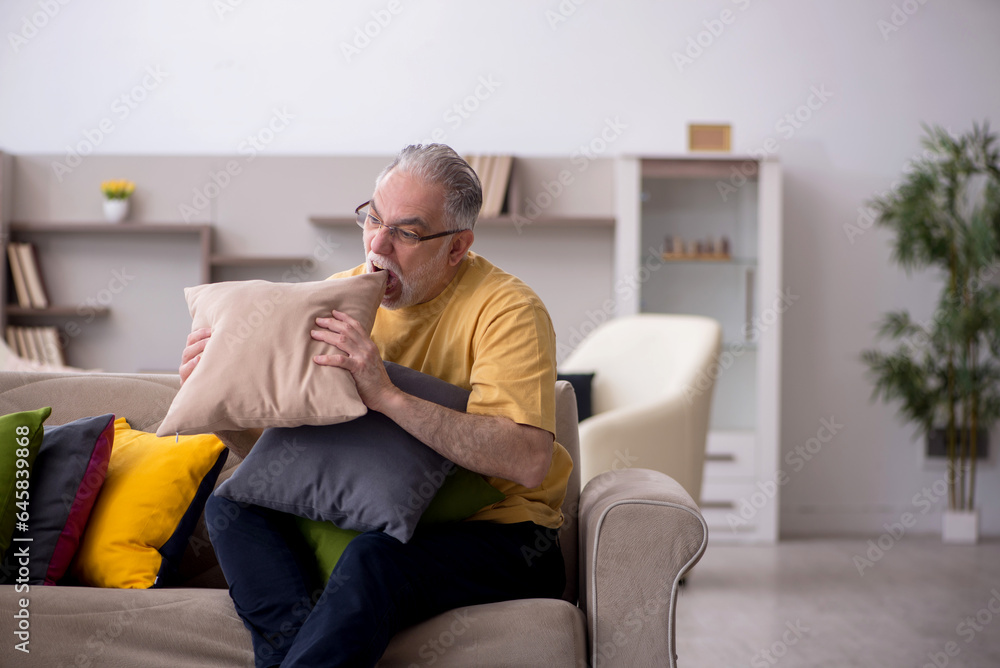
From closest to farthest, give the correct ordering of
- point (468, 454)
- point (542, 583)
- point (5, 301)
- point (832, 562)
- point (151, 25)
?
point (468, 454) → point (542, 583) → point (832, 562) → point (5, 301) → point (151, 25)

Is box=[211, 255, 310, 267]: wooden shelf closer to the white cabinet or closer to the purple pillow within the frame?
the white cabinet

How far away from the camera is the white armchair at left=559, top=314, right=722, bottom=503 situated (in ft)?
9.18

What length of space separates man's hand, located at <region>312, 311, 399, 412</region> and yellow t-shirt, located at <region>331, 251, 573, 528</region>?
0.55 feet

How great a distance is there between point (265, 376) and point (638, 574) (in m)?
0.67

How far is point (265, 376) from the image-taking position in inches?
51.8

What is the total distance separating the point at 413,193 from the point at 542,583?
2.41ft

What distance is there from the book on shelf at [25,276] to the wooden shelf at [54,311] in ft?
0.12

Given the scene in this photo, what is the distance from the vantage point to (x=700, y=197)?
161 inches

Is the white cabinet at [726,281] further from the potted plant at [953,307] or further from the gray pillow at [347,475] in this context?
the gray pillow at [347,475]

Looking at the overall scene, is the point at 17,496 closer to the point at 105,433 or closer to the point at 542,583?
the point at 105,433

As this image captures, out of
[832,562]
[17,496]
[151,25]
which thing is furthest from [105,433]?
[151,25]

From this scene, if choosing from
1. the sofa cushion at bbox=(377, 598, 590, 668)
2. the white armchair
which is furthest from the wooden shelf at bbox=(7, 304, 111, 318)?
the sofa cushion at bbox=(377, 598, 590, 668)

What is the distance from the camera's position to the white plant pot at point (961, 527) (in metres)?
4.05

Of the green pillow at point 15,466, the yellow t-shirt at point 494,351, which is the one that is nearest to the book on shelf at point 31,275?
the green pillow at point 15,466
